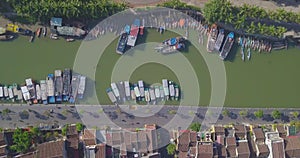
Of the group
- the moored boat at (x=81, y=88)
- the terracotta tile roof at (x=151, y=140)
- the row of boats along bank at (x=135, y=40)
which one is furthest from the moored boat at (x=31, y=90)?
the terracotta tile roof at (x=151, y=140)

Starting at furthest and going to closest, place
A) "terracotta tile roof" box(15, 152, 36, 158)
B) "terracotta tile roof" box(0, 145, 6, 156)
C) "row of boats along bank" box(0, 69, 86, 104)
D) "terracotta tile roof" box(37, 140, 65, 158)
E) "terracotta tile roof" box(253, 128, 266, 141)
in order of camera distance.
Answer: "terracotta tile roof" box(253, 128, 266, 141) < "row of boats along bank" box(0, 69, 86, 104) < "terracotta tile roof" box(0, 145, 6, 156) < "terracotta tile roof" box(15, 152, 36, 158) < "terracotta tile roof" box(37, 140, 65, 158)

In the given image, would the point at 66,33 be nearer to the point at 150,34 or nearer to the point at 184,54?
the point at 150,34

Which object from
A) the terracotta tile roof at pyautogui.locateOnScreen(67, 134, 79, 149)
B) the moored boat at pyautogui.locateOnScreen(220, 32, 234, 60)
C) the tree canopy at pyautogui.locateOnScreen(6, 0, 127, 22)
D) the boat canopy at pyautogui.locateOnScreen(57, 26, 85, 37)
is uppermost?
the tree canopy at pyautogui.locateOnScreen(6, 0, 127, 22)

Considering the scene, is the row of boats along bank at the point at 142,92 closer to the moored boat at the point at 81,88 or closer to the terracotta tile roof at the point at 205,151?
the moored boat at the point at 81,88

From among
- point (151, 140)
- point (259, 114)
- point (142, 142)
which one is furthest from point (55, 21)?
point (259, 114)

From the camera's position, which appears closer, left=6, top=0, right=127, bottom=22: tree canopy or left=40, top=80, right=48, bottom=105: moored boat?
left=6, top=0, right=127, bottom=22: tree canopy

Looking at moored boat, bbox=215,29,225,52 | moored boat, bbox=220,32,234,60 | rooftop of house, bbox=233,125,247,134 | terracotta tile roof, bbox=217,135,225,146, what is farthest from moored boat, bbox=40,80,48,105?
rooftop of house, bbox=233,125,247,134

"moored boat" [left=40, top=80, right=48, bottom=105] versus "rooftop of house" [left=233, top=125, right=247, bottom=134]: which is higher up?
"moored boat" [left=40, top=80, right=48, bottom=105]

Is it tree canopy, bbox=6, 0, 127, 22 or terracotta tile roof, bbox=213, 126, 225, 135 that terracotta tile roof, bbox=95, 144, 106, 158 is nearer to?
terracotta tile roof, bbox=213, 126, 225, 135
